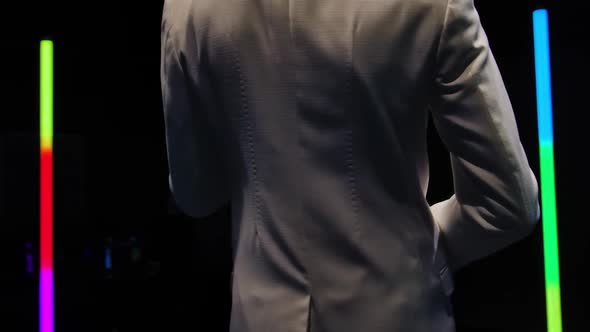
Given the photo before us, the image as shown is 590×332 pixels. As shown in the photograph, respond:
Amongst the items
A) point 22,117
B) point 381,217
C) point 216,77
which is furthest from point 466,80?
point 22,117

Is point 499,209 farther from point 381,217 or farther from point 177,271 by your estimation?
point 177,271

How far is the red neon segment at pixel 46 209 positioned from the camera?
2490mm

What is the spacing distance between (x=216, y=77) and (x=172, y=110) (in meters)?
0.09

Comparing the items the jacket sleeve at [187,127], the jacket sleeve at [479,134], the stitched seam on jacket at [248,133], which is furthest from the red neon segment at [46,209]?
the jacket sleeve at [479,134]

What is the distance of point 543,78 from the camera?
1.97 meters

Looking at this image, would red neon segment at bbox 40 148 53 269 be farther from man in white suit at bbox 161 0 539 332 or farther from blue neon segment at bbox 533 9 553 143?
blue neon segment at bbox 533 9 553 143

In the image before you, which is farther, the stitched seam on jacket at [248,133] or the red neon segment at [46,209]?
the red neon segment at [46,209]

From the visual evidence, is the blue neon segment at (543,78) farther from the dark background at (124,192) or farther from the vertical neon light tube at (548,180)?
the dark background at (124,192)

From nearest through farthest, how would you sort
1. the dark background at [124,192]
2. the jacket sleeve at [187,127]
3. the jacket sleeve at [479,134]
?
the jacket sleeve at [479,134] → the jacket sleeve at [187,127] → the dark background at [124,192]

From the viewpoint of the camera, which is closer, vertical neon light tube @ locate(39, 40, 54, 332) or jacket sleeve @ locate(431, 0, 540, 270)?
jacket sleeve @ locate(431, 0, 540, 270)

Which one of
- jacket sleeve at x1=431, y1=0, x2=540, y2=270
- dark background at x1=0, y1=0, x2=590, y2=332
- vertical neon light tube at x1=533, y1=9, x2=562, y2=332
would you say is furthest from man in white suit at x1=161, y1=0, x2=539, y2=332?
dark background at x1=0, y1=0, x2=590, y2=332

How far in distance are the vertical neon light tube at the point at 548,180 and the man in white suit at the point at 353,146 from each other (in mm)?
1355

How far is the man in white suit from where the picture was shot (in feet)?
2.14

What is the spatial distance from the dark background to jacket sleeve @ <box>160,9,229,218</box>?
1921mm
